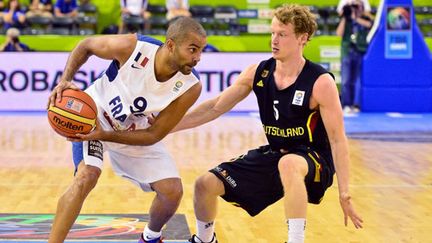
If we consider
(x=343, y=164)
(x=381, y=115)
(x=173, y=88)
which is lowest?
(x=381, y=115)

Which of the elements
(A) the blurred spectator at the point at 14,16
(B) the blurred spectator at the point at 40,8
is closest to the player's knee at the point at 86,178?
(A) the blurred spectator at the point at 14,16

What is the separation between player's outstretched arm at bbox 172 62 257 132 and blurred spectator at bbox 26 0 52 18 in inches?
467

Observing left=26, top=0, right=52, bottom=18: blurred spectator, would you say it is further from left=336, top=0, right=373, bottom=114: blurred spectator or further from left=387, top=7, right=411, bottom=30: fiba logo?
left=387, top=7, right=411, bottom=30: fiba logo

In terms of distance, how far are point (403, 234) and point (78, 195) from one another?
2.38 m

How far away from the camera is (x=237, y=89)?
17.9 feet

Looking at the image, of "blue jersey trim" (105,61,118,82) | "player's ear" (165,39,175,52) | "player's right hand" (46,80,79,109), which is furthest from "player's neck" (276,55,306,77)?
"player's right hand" (46,80,79,109)

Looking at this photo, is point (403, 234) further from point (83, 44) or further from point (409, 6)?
point (409, 6)

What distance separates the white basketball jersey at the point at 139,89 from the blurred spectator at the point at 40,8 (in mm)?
11994

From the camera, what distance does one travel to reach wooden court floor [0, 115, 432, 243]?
6.21 metres

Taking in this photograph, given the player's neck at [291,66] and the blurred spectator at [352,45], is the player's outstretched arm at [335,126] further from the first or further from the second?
the blurred spectator at [352,45]

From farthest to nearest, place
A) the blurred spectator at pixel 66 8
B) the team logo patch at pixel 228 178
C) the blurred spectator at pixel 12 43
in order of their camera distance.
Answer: the blurred spectator at pixel 66 8
the blurred spectator at pixel 12 43
the team logo patch at pixel 228 178

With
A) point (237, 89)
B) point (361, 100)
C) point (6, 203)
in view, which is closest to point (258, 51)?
point (361, 100)

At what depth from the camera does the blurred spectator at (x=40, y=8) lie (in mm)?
16812

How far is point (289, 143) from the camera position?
5.20 m
